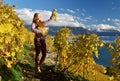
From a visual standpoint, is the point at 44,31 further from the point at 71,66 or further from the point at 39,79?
the point at 71,66

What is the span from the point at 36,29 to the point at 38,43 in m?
0.80

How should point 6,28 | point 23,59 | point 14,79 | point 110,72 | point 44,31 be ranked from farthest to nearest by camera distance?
point 23,59
point 44,31
point 14,79
point 110,72
point 6,28

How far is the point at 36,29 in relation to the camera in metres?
19.1

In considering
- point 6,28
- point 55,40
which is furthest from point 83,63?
point 6,28

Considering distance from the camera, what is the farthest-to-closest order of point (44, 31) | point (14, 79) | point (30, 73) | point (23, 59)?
point (23, 59)
point (30, 73)
point (44, 31)
point (14, 79)

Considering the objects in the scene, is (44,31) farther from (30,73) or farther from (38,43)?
(30,73)

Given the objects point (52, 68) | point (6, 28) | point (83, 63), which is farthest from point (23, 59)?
point (6, 28)

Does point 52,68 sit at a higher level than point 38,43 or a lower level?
lower

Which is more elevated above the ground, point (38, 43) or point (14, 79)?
point (38, 43)

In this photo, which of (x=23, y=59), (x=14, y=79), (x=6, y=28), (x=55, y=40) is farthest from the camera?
(x=55, y=40)

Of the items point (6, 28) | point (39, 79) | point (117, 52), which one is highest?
point (6, 28)

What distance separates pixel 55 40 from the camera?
30469mm

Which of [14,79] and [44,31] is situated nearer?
[14,79]

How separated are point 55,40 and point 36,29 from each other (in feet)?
37.4
